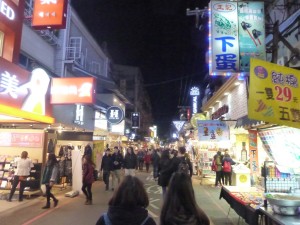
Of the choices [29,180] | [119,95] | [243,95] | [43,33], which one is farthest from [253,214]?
[119,95]

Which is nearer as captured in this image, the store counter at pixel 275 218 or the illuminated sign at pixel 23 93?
the store counter at pixel 275 218

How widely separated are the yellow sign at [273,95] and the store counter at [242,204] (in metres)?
1.81

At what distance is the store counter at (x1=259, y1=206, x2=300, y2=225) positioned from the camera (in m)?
4.65

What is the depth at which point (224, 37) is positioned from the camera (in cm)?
1050

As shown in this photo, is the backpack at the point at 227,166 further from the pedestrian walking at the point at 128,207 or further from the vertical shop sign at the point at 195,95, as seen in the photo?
the vertical shop sign at the point at 195,95

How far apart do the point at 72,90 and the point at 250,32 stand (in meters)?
6.83

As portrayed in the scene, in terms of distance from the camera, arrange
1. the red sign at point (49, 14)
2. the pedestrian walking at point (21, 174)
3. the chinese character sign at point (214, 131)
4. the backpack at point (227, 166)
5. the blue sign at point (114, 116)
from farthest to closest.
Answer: the blue sign at point (114, 116)
the chinese character sign at point (214, 131)
the backpack at point (227, 166)
the red sign at point (49, 14)
the pedestrian walking at point (21, 174)

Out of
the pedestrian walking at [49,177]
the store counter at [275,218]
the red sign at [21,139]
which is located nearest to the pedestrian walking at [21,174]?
the pedestrian walking at [49,177]

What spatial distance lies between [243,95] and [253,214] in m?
11.0

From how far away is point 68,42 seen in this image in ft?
69.6

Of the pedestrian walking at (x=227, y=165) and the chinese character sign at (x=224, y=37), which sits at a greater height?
the chinese character sign at (x=224, y=37)

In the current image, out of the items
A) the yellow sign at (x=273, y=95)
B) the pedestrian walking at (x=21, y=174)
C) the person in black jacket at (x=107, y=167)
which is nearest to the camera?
the yellow sign at (x=273, y=95)

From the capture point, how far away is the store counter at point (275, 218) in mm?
4648

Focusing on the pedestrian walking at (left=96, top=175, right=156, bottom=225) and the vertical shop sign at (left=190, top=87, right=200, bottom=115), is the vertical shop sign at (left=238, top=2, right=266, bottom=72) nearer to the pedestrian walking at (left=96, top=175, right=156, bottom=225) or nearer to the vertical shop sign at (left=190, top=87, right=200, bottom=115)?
the pedestrian walking at (left=96, top=175, right=156, bottom=225)
